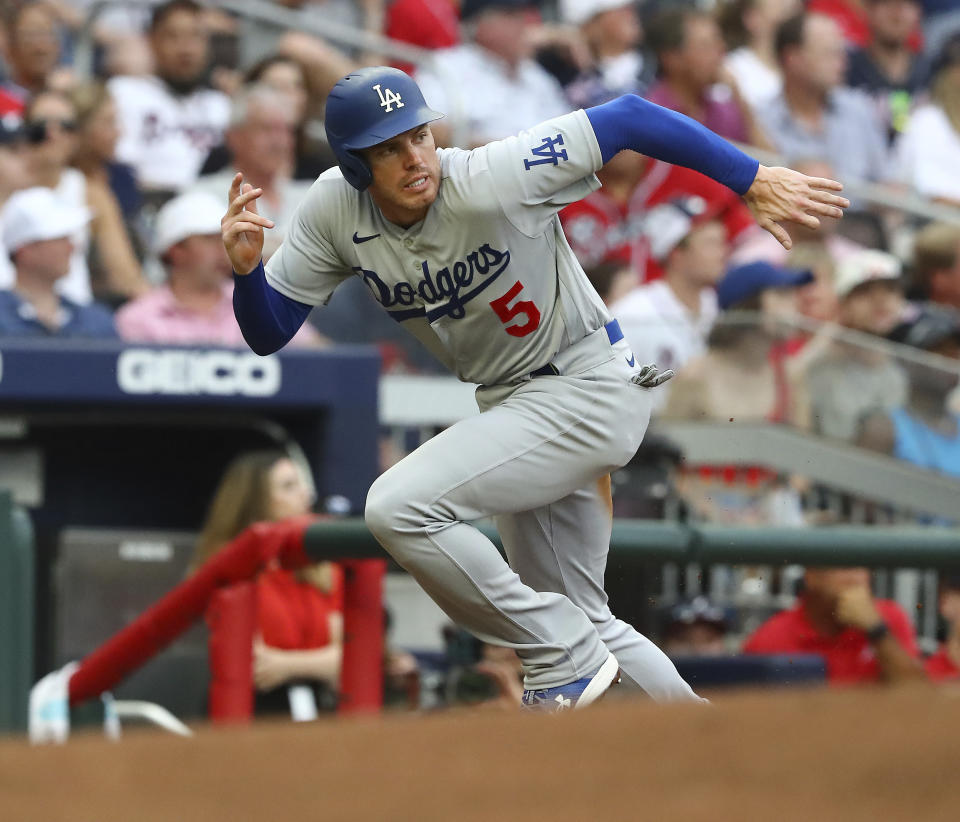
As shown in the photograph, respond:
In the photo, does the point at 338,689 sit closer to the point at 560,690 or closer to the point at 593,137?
the point at 560,690

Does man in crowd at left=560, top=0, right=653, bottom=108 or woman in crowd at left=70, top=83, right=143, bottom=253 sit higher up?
man in crowd at left=560, top=0, right=653, bottom=108

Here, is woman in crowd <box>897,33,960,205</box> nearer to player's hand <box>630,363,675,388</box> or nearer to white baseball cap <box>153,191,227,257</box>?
white baseball cap <box>153,191,227,257</box>

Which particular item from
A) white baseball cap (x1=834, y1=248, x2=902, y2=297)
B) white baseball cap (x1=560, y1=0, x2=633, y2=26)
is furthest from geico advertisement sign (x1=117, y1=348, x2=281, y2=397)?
white baseball cap (x1=560, y1=0, x2=633, y2=26)

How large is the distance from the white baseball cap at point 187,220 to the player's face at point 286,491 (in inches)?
51.8

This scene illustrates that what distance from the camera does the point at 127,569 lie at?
6.82 m

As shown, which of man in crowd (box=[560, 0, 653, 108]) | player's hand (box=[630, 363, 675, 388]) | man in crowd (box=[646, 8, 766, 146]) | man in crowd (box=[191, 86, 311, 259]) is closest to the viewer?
player's hand (box=[630, 363, 675, 388])

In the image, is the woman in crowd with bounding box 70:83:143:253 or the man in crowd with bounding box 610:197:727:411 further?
the woman in crowd with bounding box 70:83:143:253

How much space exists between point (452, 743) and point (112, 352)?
13.2 ft

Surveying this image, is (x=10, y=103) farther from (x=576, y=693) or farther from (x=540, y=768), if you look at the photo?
(x=540, y=768)

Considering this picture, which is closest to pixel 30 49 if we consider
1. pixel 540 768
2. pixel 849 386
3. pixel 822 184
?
pixel 849 386

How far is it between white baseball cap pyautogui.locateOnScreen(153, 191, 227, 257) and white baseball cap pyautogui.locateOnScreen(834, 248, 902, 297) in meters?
3.30

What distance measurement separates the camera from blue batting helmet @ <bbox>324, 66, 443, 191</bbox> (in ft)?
14.0

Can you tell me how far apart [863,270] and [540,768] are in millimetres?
6993

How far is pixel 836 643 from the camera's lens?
654 centimetres
